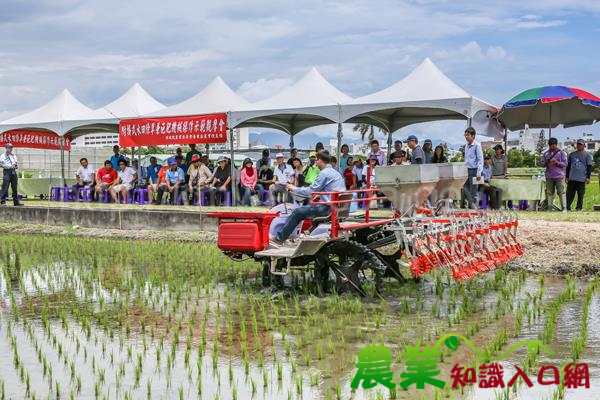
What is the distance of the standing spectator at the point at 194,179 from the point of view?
19.6m

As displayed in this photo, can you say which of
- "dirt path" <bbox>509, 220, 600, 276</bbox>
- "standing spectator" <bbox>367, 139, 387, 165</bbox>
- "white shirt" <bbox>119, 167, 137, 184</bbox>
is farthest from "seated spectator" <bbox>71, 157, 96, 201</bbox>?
"dirt path" <bbox>509, 220, 600, 276</bbox>

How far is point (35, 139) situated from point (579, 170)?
18060 mm

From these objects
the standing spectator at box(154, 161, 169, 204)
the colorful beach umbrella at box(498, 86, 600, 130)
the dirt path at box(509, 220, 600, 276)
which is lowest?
the dirt path at box(509, 220, 600, 276)

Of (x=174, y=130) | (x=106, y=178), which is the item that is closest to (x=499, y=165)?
(x=174, y=130)

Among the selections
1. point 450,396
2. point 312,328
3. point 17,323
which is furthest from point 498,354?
point 17,323

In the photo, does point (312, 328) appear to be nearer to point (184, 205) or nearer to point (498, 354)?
point (498, 354)

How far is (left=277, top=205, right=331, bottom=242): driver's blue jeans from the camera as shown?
908 cm

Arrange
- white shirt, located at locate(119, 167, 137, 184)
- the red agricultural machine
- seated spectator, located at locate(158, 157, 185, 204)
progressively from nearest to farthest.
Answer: the red agricultural machine < seated spectator, located at locate(158, 157, 185, 204) < white shirt, located at locate(119, 167, 137, 184)

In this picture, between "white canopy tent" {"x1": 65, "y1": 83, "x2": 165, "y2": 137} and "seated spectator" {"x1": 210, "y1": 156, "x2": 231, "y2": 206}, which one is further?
"white canopy tent" {"x1": 65, "y1": 83, "x2": 165, "y2": 137}

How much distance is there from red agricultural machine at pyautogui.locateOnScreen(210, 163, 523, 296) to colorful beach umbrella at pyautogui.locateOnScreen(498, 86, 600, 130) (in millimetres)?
7254

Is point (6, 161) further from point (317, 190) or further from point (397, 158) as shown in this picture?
point (317, 190)

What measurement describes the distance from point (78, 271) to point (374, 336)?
582 cm

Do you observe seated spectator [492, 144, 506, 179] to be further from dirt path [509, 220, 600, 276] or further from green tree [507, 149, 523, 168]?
green tree [507, 149, 523, 168]

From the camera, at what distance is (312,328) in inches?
287
